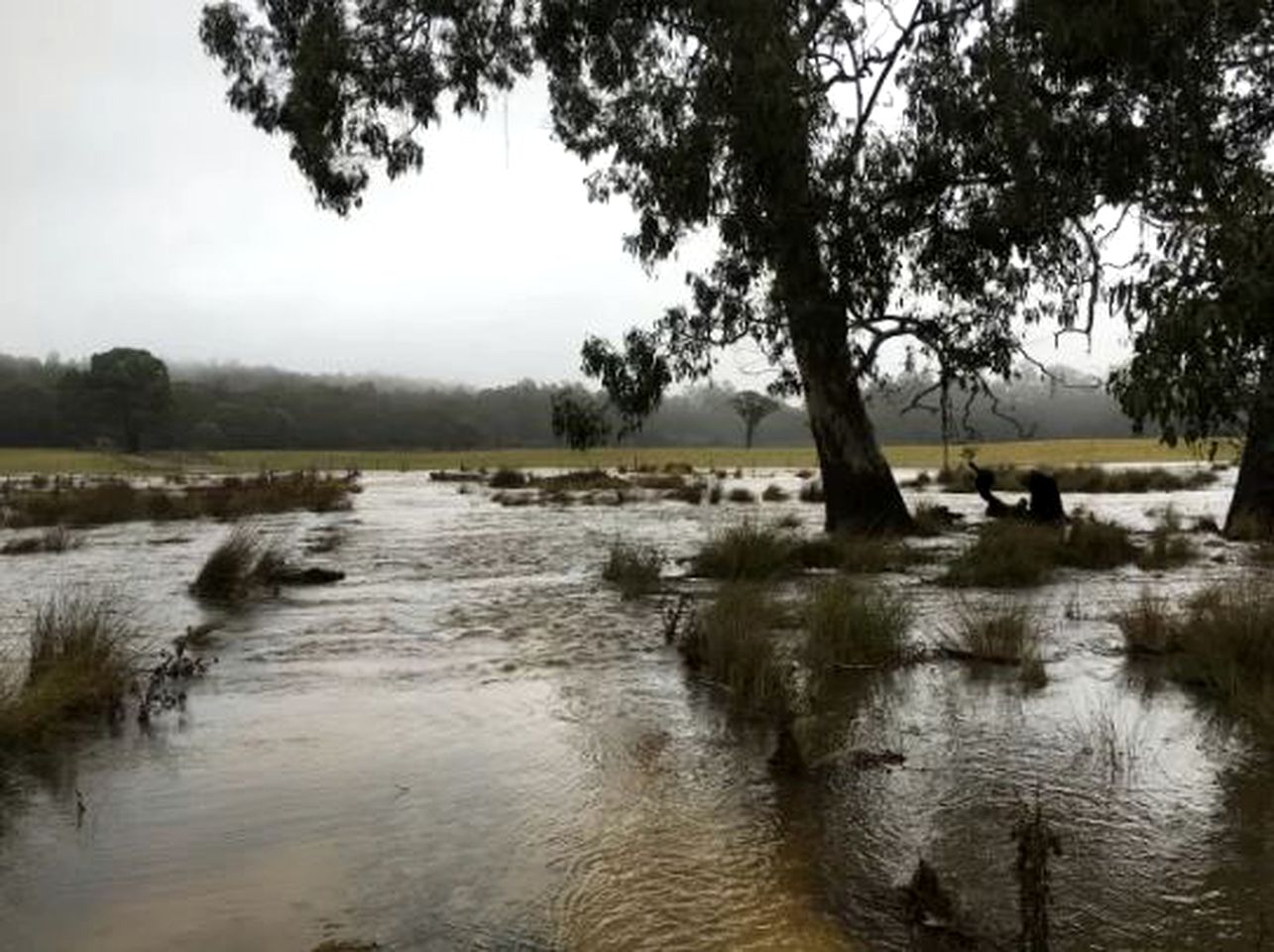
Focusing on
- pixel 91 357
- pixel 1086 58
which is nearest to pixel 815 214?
pixel 1086 58

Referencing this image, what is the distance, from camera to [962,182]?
1480cm

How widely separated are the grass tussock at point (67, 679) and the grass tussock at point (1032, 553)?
8.19 m

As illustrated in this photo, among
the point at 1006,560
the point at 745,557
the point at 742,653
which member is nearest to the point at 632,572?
the point at 745,557

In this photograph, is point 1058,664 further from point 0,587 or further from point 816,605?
point 0,587

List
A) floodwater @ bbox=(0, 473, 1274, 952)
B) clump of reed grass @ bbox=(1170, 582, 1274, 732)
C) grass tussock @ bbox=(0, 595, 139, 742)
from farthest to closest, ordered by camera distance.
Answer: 1. clump of reed grass @ bbox=(1170, 582, 1274, 732)
2. grass tussock @ bbox=(0, 595, 139, 742)
3. floodwater @ bbox=(0, 473, 1274, 952)

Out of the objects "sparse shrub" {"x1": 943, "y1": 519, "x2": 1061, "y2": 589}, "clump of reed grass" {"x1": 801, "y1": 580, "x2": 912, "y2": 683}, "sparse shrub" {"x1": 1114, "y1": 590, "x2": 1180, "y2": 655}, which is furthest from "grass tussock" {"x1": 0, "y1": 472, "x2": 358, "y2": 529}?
"sparse shrub" {"x1": 1114, "y1": 590, "x2": 1180, "y2": 655}

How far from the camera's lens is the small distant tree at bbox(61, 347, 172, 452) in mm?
108562

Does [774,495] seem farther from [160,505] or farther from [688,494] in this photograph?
[160,505]

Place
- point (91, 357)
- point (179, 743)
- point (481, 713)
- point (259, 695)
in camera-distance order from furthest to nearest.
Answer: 1. point (91, 357)
2. point (259, 695)
3. point (481, 713)
4. point (179, 743)

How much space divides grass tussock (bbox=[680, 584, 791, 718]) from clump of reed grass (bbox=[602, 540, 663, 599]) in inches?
110

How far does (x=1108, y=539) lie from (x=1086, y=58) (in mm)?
6013

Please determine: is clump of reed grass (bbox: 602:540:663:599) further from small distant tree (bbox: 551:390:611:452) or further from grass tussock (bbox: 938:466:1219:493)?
grass tussock (bbox: 938:466:1219:493)

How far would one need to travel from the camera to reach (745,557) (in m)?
13.8

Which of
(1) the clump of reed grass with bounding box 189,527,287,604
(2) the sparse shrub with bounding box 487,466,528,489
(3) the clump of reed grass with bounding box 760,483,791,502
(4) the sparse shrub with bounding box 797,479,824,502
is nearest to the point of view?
(1) the clump of reed grass with bounding box 189,527,287,604
